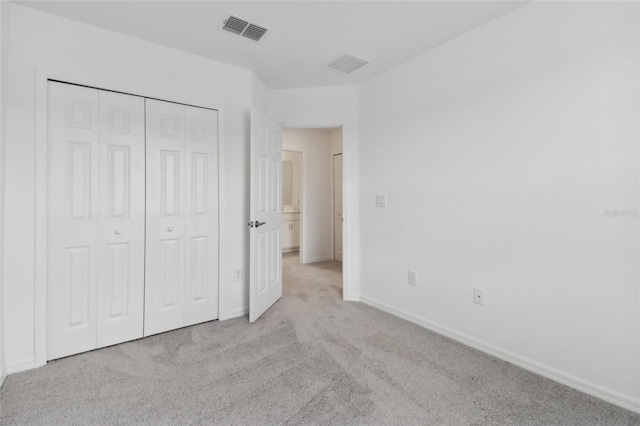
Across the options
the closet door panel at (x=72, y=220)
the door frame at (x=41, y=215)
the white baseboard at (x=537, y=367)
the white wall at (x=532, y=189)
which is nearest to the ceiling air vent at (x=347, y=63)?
the white wall at (x=532, y=189)

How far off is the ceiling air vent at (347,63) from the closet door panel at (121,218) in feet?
5.50

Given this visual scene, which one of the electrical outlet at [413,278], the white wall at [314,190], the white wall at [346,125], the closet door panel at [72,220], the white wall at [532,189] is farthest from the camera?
the white wall at [314,190]

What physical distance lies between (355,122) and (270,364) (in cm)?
247

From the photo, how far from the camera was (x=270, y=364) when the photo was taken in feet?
6.46

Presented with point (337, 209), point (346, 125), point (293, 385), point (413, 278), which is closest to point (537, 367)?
point (413, 278)

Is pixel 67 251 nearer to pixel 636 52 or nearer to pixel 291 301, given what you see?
pixel 291 301

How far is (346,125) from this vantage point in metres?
3.29

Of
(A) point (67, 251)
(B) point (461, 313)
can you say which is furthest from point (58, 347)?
(B) point (461, 313)

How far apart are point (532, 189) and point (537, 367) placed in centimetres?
112

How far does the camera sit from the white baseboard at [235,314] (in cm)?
273

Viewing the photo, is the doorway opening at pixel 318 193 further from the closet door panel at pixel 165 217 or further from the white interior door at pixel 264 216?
the closet door panel at pixel 165 217

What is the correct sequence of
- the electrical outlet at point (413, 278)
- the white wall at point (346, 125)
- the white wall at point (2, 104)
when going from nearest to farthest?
the white wall at point (2, 104) → the electrical outlet at point (413, 278) → the white wall at point (346, 125)

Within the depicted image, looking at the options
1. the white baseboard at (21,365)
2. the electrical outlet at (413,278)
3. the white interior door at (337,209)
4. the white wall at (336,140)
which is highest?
the white wall at (336,140)

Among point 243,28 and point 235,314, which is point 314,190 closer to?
point 235,314
